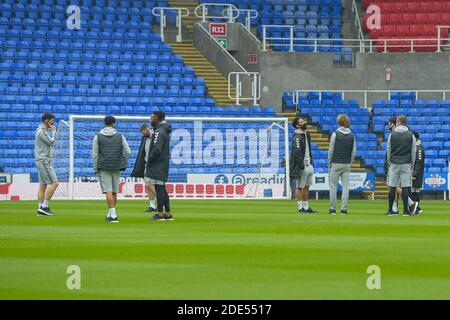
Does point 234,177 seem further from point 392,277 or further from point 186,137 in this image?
point 392,277

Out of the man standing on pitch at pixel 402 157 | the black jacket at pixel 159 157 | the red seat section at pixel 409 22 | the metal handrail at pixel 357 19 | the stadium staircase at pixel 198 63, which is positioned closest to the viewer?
the black jacket at pixel 159 157

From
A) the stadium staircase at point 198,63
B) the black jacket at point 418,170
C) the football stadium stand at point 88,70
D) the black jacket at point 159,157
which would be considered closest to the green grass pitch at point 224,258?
the black jacket at point 159,157

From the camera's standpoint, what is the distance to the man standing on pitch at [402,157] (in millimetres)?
25641

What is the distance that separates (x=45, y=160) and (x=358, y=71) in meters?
25.7

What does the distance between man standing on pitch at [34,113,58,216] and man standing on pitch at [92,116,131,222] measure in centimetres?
299

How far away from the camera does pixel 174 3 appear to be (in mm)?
52062

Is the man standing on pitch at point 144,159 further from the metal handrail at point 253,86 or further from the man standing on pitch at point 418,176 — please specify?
the metal handrail at point 253,86

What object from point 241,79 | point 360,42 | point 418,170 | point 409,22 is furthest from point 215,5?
point 418,170

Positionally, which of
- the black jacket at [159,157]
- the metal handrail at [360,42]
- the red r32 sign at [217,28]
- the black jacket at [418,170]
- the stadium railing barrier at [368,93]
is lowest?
the black jacket at [418,170]

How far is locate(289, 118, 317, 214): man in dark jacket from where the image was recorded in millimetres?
27125

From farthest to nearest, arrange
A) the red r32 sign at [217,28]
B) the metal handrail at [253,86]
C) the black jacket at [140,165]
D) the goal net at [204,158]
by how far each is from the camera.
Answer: the red r32 sign at [217,28] → the metal handrail at [253,86] → the goal net at [204,158] → the black jacket at [140,165]

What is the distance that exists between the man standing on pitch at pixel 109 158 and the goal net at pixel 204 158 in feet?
50.5

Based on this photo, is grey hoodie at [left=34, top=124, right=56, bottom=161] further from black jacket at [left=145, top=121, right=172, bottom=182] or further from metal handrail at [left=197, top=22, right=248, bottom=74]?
metal handrail at [left=197, top=22, right=248, bottom=74]

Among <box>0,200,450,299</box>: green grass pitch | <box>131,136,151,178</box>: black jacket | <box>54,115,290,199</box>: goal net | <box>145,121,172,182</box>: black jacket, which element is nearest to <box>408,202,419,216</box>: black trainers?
<box>0,200,450,299</box>: green grass pitch
